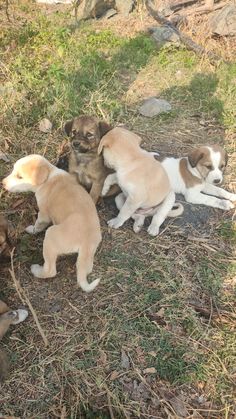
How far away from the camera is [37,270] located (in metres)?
4.82

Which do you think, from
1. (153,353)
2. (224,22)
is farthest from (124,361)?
(224,22)

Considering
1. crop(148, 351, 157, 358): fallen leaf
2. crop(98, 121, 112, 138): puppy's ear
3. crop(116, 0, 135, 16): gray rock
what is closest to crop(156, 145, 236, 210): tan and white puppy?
crop(98, 121, 112, 138): puppy's ear

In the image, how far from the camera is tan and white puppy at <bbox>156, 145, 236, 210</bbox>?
19.8 ft

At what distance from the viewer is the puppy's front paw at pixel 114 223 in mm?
5539

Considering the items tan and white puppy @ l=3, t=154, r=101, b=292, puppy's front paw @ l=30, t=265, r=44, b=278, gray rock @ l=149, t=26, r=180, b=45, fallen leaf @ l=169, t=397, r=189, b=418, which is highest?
tan and white puppy @ l=3, t=154, r=101, b=292

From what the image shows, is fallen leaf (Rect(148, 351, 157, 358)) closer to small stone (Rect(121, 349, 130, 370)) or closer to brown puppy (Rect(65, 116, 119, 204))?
small stone (Rect(121, 349, 130, 370))

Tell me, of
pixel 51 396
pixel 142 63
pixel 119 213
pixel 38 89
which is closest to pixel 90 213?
pixel 119 213

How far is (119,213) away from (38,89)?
285 centimetres

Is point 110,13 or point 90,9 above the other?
point 90,9

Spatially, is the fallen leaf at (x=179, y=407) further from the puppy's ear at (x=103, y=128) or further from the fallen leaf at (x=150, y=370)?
the puppy's ear at (x=103, y=128)

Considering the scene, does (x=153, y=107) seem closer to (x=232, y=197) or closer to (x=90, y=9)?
(x=232, y=197)

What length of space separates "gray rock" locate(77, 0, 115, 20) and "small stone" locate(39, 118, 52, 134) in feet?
17.4

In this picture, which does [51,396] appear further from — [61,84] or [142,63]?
[142,63]

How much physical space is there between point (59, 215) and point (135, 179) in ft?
3.41
